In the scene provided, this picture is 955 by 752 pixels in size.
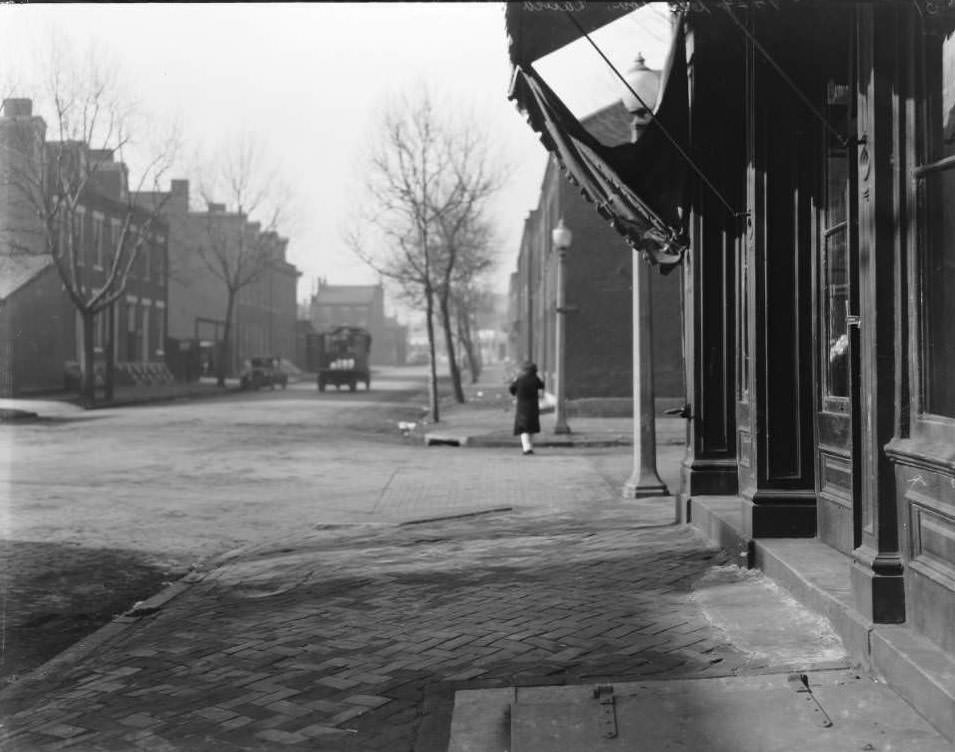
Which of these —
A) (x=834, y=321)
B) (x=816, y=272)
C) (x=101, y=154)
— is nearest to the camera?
(x=834, y=321)

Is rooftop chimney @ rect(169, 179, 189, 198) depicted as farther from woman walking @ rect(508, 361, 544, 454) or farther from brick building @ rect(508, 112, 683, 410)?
woman walking @ rect(508, 361, 544, 454)

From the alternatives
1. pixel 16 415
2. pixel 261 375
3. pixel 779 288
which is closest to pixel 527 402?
pixel 779 288

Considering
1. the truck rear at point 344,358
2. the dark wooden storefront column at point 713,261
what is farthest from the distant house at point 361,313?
the dark wooden storefront column at point 713,261

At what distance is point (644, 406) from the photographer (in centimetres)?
1120

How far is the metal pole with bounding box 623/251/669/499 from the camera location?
11.1 meters

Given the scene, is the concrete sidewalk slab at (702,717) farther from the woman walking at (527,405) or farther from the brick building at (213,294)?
the brick building at (213,294)

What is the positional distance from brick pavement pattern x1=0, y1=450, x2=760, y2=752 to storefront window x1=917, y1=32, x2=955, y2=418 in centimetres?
153

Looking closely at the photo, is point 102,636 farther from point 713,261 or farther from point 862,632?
point 713,261

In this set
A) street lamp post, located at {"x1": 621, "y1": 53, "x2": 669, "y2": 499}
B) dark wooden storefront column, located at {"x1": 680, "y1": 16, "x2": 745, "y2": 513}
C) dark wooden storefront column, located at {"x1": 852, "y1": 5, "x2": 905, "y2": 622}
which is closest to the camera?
dark wooden storefront column, located at {"x1": 852, "y1": 5, "x2": 905, "y2": 622}

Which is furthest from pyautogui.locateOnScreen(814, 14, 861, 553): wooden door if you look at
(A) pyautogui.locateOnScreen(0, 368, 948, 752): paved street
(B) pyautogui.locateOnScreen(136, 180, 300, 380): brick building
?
(B) pyautogui.locateOnScreen(136, 180, 300, 380): brick building

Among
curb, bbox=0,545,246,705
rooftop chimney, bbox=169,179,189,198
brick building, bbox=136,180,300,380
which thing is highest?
rooftop chimney, bbox=169,179,189,198

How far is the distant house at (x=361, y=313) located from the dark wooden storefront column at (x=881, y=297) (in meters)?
124

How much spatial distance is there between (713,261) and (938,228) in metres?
4.31

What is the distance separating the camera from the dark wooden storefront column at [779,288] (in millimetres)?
6762
